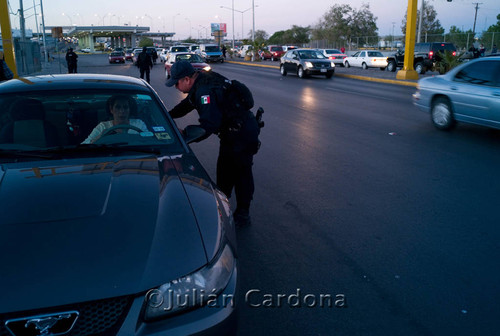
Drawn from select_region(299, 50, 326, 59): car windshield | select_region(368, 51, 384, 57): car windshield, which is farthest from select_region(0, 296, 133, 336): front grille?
select_region(368, 51, 384, 57): car windshield


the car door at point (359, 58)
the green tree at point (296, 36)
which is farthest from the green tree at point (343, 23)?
the car door at point (359, 58)

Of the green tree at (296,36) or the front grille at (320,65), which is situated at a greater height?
the green tree at (296,36)

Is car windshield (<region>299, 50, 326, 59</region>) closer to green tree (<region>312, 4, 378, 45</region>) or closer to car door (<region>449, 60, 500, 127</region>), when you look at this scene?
car door (<region>449, 60, 500, 127</region>)

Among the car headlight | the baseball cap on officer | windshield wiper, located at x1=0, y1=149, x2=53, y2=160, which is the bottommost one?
the car headlight

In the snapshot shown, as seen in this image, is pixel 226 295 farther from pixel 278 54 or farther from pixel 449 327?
pixel 278 54

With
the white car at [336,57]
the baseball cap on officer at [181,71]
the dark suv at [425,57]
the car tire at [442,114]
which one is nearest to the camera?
the baseball cap on officer at [181,71]

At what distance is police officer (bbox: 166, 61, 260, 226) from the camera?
4047mm

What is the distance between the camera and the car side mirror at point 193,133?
3.60 metres

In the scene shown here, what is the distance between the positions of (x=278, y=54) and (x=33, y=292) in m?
52.5

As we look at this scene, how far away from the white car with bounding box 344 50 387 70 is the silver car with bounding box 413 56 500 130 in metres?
25.1

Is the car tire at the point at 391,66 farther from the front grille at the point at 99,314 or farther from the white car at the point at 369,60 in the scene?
the front grille at the point at 99,314

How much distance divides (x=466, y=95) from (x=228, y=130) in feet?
20.2

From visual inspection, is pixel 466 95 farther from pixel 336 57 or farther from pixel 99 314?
pixel 336 57

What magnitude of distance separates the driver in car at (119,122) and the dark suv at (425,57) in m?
25.5
